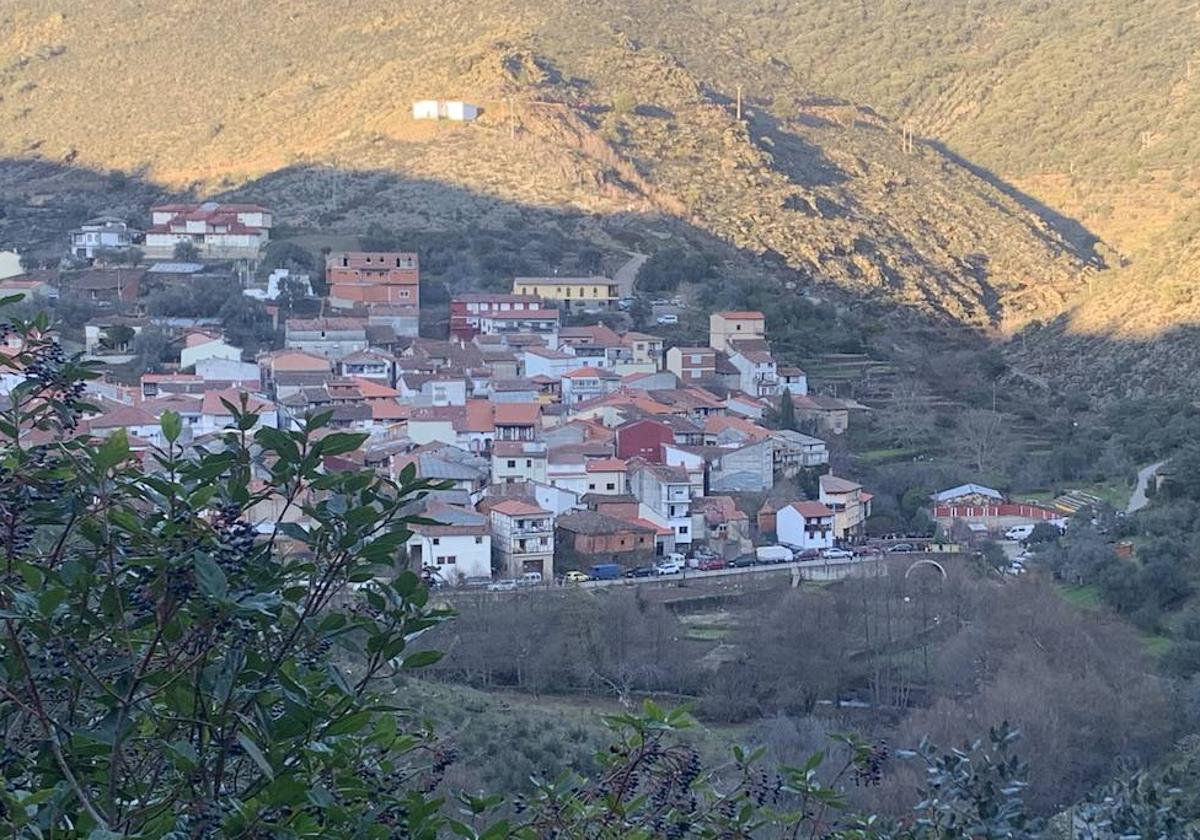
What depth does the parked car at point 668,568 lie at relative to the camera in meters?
16.5

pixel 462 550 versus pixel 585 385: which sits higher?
pixel 585 385

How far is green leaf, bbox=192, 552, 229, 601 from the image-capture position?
1979 millimetres

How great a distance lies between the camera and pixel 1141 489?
64.1 ft

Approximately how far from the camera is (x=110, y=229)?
30156 millimetres

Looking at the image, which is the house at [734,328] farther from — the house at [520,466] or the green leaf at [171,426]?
the green leaf at [171,426]

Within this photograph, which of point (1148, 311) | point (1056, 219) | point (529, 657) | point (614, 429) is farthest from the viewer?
point (1056, 219)

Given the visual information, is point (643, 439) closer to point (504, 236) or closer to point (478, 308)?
point (478, 308)

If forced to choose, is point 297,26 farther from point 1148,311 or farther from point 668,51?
point 1148,311

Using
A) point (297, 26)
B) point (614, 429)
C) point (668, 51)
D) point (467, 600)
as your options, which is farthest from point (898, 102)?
point (467, 600)

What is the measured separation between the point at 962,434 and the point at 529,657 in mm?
10302

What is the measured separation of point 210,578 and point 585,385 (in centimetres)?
2005

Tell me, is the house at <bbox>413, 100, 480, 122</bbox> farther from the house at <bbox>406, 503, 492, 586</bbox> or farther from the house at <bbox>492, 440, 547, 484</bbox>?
the house at <bbox>406, 503, 492, 586</bbox>

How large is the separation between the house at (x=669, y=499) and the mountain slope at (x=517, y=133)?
13.4 m

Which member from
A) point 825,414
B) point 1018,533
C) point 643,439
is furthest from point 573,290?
point 1018,533
